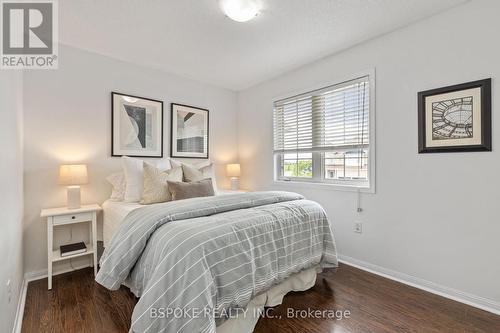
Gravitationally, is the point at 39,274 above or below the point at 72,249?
below

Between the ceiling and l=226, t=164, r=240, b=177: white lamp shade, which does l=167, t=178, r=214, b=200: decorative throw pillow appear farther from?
the ceiling

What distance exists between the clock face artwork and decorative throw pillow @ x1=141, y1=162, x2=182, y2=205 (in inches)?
104

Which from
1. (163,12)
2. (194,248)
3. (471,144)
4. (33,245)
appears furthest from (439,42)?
(33,245)

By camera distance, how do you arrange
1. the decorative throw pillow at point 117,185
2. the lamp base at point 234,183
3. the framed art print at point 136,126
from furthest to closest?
the lamp base at point 234,183 → the framed art print at point 136,126 → the decorative throw pillow at point 117,185

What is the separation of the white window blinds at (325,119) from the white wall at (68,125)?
1848 millimetres

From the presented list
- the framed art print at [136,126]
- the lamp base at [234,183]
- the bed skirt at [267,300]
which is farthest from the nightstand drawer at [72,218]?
the lamp base at [234,183]

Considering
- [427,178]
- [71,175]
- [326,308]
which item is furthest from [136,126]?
[427,178]

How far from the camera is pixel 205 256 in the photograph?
136 cm

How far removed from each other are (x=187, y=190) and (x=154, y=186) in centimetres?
35

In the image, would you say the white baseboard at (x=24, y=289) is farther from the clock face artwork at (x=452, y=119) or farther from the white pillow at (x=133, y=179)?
the clock face artwork at (x=452, y=119)

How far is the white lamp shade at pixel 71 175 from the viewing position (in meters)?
2.36

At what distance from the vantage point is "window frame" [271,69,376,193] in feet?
8.40

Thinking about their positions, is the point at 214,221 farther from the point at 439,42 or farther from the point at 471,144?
the point at 439,42

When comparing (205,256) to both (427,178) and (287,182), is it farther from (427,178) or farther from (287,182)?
(287,182)
